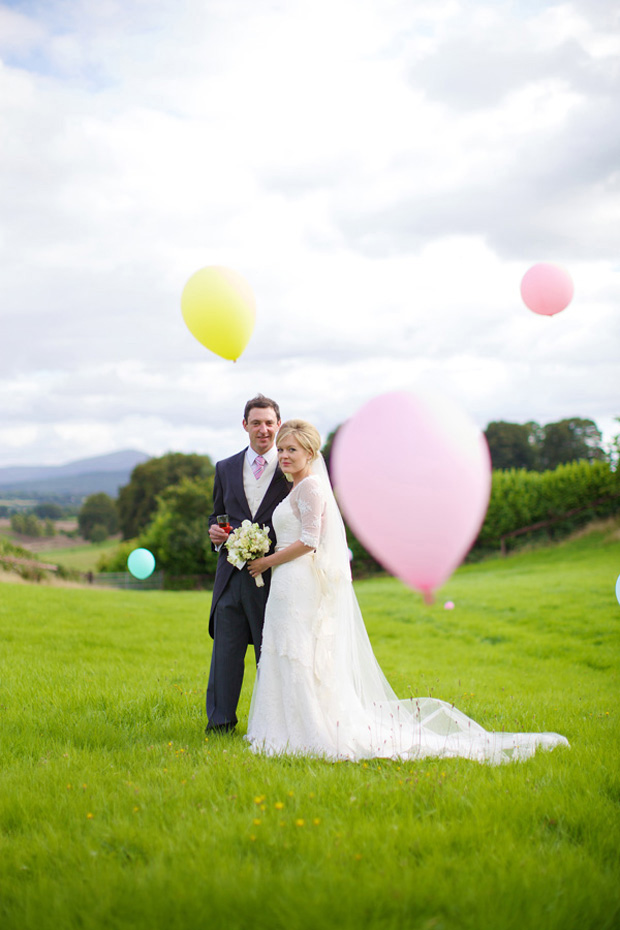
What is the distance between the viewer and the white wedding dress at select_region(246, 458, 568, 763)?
4.74 metres

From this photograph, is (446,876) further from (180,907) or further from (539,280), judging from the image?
(539,280)

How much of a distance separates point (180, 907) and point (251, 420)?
11.2ft

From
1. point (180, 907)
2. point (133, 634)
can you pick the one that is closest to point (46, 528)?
point (133, 634)

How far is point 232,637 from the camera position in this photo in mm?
5422

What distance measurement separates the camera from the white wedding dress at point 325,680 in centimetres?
474

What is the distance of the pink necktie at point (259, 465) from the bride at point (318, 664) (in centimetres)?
35

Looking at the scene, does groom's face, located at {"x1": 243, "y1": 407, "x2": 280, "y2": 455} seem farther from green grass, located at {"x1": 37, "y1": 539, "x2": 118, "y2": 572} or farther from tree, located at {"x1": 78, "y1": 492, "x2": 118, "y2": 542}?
tree, located at {"x1": 78, "y1": 492, "x2": 118, "y2": 542}

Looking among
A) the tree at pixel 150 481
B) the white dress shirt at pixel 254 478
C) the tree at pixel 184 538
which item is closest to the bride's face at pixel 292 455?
the white dress shirt at pixel 254 478

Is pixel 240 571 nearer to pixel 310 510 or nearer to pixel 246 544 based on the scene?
pixel 246 544

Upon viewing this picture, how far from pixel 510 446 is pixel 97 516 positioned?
144ft

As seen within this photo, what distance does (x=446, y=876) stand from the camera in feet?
9.20

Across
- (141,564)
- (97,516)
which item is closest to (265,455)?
(141,564)

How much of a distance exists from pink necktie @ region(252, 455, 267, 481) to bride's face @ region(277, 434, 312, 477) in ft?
1.37

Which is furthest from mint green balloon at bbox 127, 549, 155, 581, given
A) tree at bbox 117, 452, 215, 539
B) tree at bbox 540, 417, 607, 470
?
tree at bbox 540, 417, 607, 470
